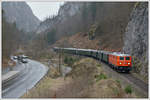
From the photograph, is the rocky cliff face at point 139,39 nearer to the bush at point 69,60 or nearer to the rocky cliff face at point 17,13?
the bush at point 69,60

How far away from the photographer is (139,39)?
893 inches

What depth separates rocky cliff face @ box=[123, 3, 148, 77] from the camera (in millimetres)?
20122

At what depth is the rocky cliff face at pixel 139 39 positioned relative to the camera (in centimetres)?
2012

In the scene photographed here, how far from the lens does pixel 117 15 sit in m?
56.4

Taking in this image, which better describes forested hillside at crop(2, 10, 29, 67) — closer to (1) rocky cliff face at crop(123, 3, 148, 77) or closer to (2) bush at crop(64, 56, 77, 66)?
(2) bush at crop(64, 56, 77, 66)

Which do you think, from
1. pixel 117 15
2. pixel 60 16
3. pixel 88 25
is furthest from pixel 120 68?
pixel 60 16

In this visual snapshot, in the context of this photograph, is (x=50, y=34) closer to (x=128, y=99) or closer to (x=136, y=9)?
(x=136, y=9)

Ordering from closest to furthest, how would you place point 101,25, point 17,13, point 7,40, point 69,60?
point 7,40 < point 69,60 < point 101,25 < point 17,13

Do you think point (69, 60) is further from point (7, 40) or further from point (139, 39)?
point (139, 39)

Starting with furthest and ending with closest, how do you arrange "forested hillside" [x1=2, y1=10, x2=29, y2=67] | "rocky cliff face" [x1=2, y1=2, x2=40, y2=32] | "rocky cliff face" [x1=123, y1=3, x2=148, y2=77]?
"rocky cliff face" [x1=2, y1=2, x2=40, y2=32] < "forested hillside" [x1=2, y1=10, x2=29, y2=67] < "rocky cliff face" [x1=123, y1=3, x2=148, y2=77]

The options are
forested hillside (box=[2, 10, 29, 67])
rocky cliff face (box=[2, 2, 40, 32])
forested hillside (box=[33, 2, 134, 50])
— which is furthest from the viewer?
rocky cliff face (box=[2, 2, 40, 32])

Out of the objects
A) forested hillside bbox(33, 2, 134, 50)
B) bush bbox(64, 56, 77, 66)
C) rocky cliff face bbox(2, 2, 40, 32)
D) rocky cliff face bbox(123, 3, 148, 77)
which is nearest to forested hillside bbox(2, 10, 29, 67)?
rocky cliff face bbox(2, 2, 40, 32)

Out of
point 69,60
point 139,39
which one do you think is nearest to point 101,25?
point 69,60

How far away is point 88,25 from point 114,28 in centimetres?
2928
